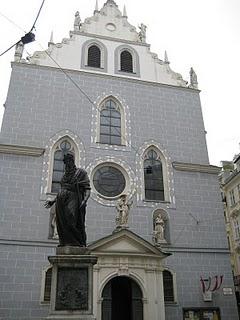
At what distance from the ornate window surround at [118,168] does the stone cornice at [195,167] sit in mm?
2105

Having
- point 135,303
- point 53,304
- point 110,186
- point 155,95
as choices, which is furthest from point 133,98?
point 53,304

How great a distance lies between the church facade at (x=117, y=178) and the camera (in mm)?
11953

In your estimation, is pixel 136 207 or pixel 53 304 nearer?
pixel 53 304

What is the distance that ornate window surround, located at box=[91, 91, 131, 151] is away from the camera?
14852mm

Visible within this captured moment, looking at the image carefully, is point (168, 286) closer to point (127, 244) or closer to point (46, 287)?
point (127, 244)

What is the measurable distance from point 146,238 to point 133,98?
6.54m

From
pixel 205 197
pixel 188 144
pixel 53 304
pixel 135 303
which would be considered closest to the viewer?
pixel 53 304

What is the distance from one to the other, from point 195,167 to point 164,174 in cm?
145

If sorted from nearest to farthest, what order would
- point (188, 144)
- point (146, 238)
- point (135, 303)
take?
point (135, 303) < point (146, 238) < point (188, 144)

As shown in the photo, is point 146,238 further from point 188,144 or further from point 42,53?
point 42,53

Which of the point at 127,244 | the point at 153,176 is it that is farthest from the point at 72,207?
the point at 153,176

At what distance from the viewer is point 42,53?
16422 mm

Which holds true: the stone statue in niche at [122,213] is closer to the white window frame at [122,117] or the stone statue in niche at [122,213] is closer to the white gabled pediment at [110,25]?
the white window frame at [122,117]

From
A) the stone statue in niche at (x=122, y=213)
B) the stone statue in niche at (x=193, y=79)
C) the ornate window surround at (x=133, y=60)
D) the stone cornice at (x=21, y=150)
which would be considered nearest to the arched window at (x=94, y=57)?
the ornate window surround at (x=133, y=60)
